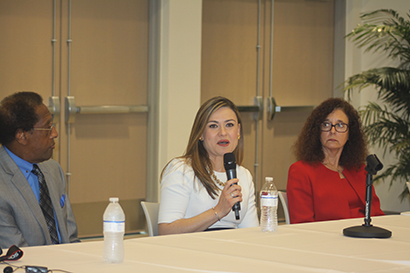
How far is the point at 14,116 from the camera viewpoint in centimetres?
270

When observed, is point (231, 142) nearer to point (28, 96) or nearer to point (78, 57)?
point (28, 96)

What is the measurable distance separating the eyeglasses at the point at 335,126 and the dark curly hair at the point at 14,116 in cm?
187

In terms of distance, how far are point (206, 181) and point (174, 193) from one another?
191 mm

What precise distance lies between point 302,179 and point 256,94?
98.7 inches

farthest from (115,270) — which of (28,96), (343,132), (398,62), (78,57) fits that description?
(398,62)

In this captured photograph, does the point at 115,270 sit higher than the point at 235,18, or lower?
lower

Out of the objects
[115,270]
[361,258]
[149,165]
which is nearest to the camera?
[115,270]

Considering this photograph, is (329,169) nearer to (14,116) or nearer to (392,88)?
(14,116)

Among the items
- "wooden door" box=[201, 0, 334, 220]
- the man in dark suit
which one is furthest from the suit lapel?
"wooden door" box=[201, 0, 334, 220]

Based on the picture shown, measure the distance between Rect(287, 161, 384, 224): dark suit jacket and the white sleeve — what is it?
2.67ft

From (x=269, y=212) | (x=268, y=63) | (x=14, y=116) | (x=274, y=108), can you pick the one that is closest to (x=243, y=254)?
(x=269, y=212)

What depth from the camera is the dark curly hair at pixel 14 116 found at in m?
2.69

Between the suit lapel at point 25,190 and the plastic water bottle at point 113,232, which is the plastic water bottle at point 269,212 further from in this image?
the suit lapel at point 25,190

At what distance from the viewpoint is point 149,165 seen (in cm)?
529
